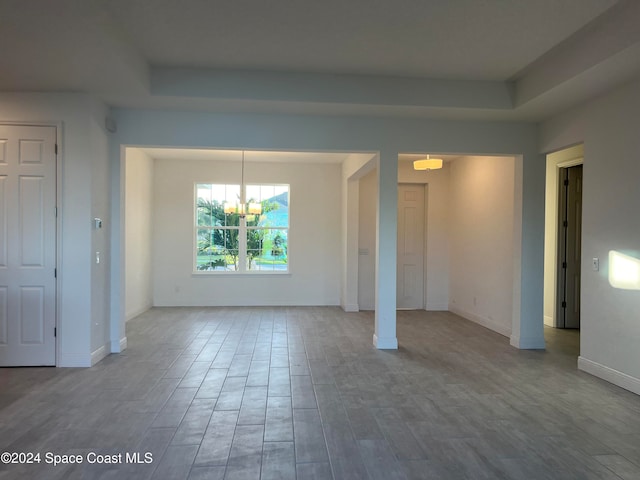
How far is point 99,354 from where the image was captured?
14.1 feet

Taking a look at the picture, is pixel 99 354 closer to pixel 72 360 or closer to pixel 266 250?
pixel 72 360

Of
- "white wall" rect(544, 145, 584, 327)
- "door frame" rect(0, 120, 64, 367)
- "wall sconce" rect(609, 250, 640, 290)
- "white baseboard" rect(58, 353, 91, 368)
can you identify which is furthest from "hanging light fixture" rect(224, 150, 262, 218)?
"wall sconce" rect(609, 250, 640, 290)

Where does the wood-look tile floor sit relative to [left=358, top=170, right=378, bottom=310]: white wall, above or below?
below

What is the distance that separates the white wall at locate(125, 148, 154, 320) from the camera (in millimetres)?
6457

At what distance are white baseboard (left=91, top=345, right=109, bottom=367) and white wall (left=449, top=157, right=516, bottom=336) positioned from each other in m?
4.95

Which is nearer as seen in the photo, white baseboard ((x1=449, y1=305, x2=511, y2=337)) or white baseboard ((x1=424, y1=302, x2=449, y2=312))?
white baseboard ((x1=449, y1=305, x2=511, y2=337))

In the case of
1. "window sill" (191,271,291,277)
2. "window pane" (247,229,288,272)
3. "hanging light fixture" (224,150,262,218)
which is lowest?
"window sill" (191,271,291,277)

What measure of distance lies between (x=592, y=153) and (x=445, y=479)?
3471 mm

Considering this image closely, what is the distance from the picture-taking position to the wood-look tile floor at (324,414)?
92.4 inches

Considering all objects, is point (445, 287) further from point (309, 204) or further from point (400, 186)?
point (309, 204)

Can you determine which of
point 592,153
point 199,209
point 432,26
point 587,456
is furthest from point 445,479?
point 199,209

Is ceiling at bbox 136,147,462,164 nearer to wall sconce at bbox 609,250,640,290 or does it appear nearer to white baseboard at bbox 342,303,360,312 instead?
white baseboard at bbox 342,303,360,312

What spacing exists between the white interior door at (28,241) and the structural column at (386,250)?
11.2ft

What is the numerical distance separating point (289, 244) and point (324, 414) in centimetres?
514
